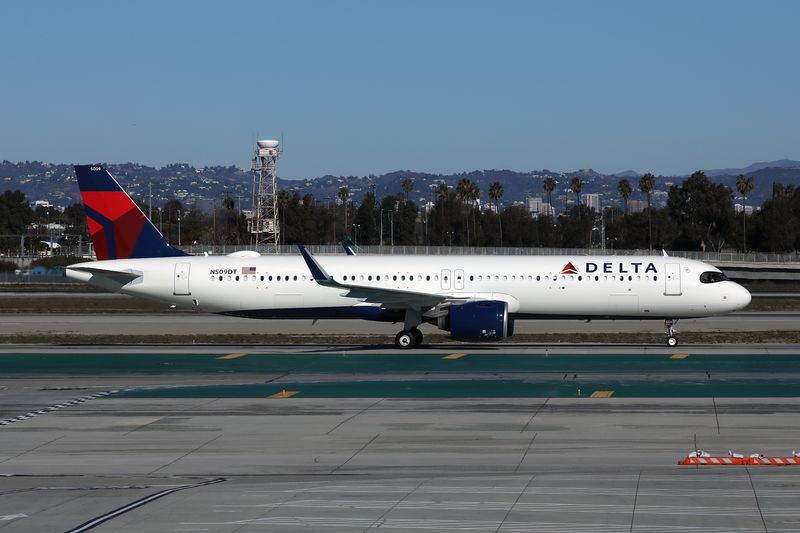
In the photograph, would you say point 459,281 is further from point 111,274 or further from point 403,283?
point 111,274

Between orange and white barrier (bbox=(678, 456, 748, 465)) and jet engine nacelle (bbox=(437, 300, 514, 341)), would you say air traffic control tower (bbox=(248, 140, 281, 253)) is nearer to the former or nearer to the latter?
jet engine nacelle (bbox=(437, 300, 514, 341))

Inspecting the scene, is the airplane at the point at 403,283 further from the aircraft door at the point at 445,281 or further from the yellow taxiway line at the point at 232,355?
the yellow taxiway line at the point at 232,355

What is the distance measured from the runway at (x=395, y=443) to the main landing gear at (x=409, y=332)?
3735mm

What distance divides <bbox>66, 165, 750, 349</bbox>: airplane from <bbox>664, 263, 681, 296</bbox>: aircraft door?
4 cm

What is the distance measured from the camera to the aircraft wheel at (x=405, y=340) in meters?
41.8

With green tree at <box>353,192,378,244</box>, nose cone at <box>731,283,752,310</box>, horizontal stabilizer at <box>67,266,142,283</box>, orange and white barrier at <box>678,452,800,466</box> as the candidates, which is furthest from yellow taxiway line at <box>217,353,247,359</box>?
green tree at <box>353,192,378,244</box>

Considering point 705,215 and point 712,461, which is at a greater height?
point 705,215

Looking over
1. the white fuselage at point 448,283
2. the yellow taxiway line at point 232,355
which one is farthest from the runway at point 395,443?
the white fuselage at point 448,283

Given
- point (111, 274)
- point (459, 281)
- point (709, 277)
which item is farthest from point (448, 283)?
point (111, 274)

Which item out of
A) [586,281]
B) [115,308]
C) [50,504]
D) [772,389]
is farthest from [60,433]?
[115,308]

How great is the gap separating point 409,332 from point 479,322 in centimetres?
337

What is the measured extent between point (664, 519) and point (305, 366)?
859 inches

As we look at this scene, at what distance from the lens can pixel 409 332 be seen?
41875 mm

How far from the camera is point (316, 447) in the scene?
868 inches
